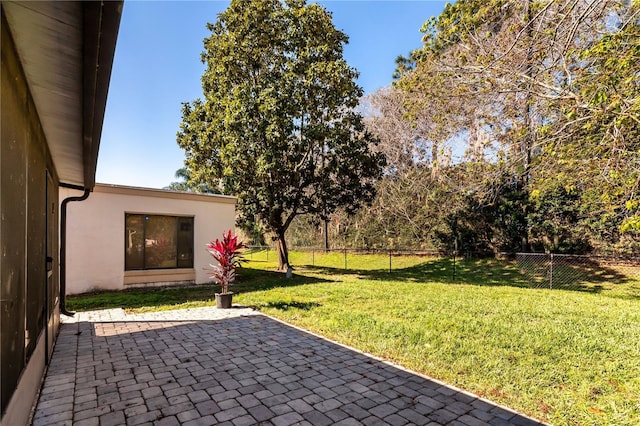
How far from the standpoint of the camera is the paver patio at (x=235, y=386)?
2.88 meters

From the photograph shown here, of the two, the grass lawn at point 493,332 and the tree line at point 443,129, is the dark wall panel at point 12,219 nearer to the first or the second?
the grass lawn at point 493,332

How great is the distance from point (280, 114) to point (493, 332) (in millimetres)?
9609

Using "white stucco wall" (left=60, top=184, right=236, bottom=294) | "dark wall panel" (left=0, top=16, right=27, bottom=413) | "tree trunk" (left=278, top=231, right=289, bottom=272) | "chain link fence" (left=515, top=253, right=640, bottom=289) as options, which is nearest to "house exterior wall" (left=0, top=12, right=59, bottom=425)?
"dark wall panel" (left=0, top=16, right=27, bottom=413)

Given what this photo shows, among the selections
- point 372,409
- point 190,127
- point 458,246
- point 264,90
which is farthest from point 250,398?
point 458,246

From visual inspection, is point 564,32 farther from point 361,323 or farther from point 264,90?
point 264,90

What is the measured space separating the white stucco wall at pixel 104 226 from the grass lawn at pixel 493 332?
694 millimetres

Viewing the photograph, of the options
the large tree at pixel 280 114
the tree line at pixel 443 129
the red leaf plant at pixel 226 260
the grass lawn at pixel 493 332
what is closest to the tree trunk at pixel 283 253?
the tree line at pixel 443 129

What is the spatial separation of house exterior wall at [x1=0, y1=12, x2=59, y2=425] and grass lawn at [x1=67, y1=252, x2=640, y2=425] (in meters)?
3.68

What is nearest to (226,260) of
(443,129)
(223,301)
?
(223,301)

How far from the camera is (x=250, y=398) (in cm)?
321

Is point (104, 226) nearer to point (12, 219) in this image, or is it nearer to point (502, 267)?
point (12, 219)

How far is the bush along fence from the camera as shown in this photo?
11.6 m

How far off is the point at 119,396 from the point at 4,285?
191 centimetres

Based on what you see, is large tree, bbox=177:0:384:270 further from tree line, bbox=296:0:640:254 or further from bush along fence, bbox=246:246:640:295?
bush along fence, bbox=246:246:640:295
